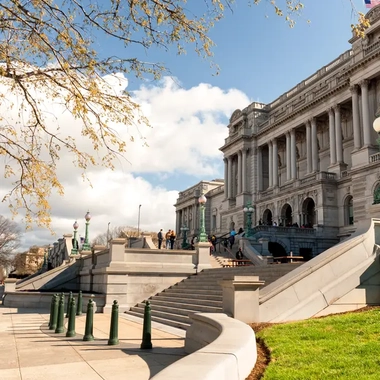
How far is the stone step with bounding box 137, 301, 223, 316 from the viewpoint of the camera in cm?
1499

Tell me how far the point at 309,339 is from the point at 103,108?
233 inches

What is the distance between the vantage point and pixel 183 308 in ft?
55.8

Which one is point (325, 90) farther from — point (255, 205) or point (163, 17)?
point (163, 17)

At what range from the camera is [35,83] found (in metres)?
8.59

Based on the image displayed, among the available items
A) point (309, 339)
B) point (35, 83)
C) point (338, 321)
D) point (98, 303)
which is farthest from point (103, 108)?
point (98, 303)

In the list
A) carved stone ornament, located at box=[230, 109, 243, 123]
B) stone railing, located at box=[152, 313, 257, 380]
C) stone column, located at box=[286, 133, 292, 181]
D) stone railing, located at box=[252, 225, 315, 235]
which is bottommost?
stone railing, located at box=[152, 313, 257, 380]

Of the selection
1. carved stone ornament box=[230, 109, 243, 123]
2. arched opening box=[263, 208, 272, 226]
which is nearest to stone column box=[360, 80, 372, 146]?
arched opening box=[263, 208, 272, 226]

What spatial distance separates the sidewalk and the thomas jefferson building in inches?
985

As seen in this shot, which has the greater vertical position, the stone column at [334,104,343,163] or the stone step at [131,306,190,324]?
the stone column at [334,104,343,163]

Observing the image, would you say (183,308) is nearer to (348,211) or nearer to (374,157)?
(374,157)

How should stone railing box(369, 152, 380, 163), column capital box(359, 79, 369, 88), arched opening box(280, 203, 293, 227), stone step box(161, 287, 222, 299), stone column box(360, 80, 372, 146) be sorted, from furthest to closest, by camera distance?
arched opening box(280, 203, 293, 227) < column capital box(359, 79, 369, 88) < stone column box(360, 80, 372, 146) < stone railing box(369, 152, 380, 163) < stone step box(161, 287, 222, 299)

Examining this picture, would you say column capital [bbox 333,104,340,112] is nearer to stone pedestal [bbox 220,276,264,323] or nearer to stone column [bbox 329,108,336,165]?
stone column [bbox 329,108,336,165]

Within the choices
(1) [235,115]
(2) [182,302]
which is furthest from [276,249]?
(1) [235,115]

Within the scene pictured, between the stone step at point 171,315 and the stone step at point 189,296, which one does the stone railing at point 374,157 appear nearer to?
the stone step at point 189,296
